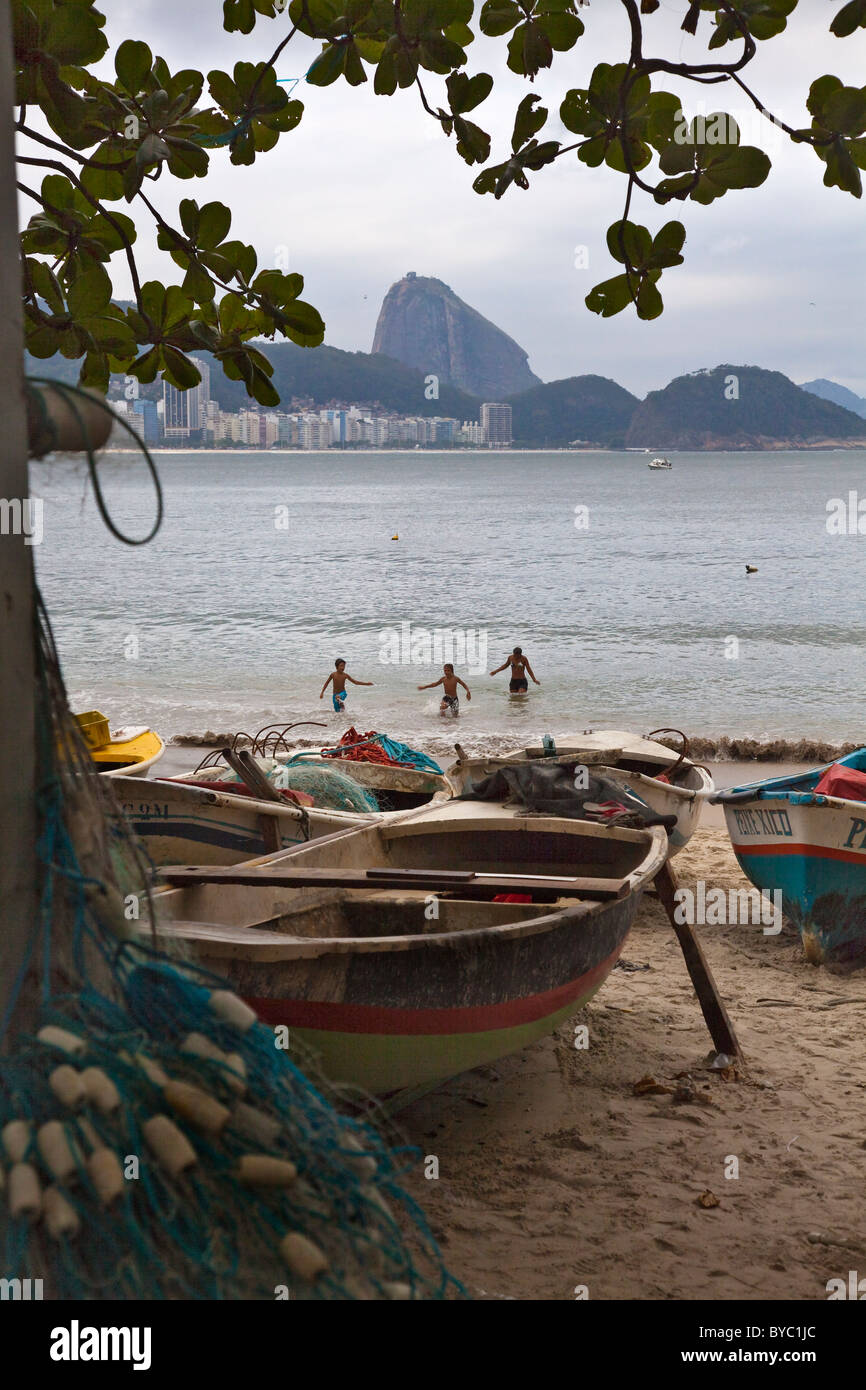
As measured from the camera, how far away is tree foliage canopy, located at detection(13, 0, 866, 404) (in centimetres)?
360

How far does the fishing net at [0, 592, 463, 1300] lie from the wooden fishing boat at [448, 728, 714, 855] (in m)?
5.65

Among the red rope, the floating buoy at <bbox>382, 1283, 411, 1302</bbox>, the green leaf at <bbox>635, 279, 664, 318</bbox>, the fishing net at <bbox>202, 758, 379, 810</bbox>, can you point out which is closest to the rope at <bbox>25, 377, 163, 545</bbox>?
the floating buoy at <bbox>382, 1283, 411, 1302</bbox>

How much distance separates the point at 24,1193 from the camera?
5.78 feet

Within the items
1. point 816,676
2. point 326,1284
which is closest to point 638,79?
point 326,1284

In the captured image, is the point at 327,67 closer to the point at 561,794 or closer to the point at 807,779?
the point at 561,794

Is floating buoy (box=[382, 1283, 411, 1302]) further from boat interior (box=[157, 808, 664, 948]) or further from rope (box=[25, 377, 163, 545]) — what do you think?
boat interior (box=[157, 808, 664, 948])

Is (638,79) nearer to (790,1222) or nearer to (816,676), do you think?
(790,1222)

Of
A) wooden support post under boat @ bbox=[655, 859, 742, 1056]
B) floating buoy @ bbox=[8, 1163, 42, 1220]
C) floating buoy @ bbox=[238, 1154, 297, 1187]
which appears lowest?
wooden support post under boat @ bbox=[655, 859, 742, 1056]

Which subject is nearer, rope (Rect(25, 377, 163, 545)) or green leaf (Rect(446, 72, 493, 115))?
rope (Rect(25, 377, 163, 545))

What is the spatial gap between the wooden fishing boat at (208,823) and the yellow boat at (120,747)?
1.60 meters

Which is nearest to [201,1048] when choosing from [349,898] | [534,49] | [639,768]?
[349,898]

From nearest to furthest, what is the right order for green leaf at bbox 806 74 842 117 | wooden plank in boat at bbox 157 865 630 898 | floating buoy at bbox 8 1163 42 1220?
floating buoy at bbox 8 1163 42 1220
green leaf at bbox 806 74 842 117
wooden plank in boat at bbox 157 865 630 898

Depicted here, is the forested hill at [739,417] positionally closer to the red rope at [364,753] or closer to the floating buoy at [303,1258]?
the red rope at [364,753]

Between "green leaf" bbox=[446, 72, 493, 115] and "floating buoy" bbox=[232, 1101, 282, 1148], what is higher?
"green leaf" bbox=[446, 72, 493, 115]
